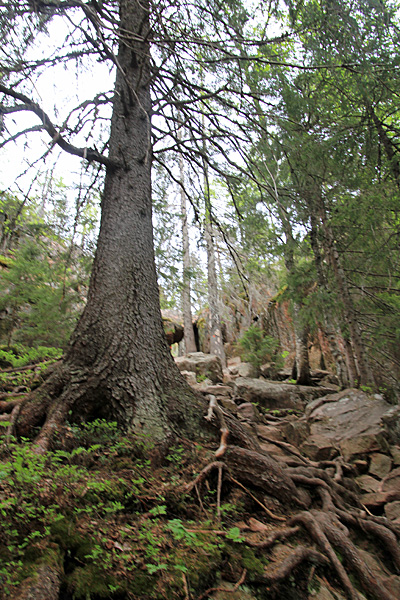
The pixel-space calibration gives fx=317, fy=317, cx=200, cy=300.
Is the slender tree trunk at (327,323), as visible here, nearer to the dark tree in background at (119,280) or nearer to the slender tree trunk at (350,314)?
the slender tree trunk at (350,314)

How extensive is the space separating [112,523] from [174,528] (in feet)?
1.41

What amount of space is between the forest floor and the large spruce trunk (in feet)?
0.81

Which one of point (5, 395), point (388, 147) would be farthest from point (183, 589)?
point (388, 147)

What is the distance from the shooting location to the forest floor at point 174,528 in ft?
5.85

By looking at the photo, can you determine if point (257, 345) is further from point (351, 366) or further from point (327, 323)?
point (351, 366)

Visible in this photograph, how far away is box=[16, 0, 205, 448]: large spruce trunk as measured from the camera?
3178mm

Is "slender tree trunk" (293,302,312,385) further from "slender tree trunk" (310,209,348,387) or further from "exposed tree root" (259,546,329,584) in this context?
"exposed tree root" (259,546,329,584)

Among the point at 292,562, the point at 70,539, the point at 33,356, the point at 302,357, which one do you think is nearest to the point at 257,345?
the point at 302,357

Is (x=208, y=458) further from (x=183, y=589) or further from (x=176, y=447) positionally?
(x=183, y=589)

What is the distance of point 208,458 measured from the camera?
9.90 ft

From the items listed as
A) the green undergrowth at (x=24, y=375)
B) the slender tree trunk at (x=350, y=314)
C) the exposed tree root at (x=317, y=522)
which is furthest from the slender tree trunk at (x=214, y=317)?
the exposed tree root at (x=317, y=522)

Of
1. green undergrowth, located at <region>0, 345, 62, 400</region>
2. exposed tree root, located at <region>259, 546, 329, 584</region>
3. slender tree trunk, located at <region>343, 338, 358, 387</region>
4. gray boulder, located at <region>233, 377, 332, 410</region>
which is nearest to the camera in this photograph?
exposed tree root, located at <region>259, 546, 329, 584</region>

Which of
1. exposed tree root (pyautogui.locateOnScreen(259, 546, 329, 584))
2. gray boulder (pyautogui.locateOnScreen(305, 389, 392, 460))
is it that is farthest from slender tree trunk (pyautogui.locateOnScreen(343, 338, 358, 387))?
exposed tree root (pyautogui.locateOnScreen(259, 546, 329, 584))

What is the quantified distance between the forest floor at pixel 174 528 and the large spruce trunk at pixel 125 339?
248 mm
